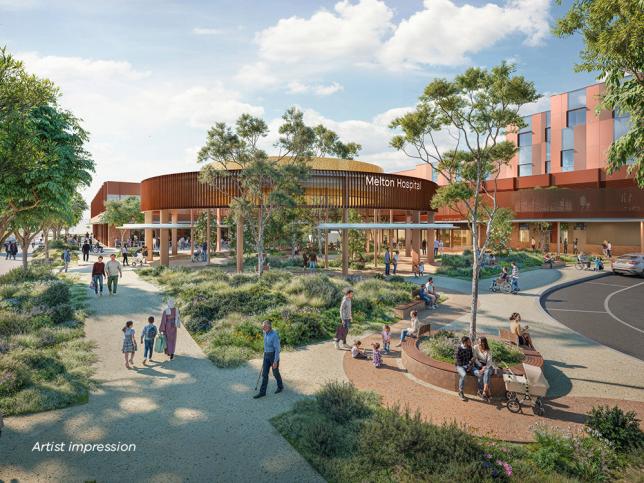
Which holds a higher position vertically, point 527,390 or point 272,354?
point 272,354

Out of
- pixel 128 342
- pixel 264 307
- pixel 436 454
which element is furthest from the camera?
pixel 264 307

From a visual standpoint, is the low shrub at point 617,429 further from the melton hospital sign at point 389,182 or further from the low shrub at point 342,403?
the melton hospital sign at point 389,182

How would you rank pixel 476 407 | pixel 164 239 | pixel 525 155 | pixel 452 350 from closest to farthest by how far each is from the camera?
pixel 476 407, pixel 452 350, pixel 164 239, pixel 525 155

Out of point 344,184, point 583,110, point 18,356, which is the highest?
point 583,110

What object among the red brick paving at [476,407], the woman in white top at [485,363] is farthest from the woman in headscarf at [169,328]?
the woman in white top at [485,363]

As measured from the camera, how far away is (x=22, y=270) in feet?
65.0

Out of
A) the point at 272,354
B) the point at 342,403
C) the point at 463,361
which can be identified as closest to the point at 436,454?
the point at 342,403

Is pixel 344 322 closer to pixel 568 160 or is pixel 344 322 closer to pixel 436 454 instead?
pixel 436 454

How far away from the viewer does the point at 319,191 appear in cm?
2344

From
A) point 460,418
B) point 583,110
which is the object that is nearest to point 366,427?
point 460,418

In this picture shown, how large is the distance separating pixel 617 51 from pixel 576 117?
47.9 meters

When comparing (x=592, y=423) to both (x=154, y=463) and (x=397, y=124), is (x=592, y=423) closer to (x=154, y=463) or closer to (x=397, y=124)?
(x=154, y=463)

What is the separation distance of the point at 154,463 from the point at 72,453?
4.27 feet

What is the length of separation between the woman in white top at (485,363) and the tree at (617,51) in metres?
5.63
